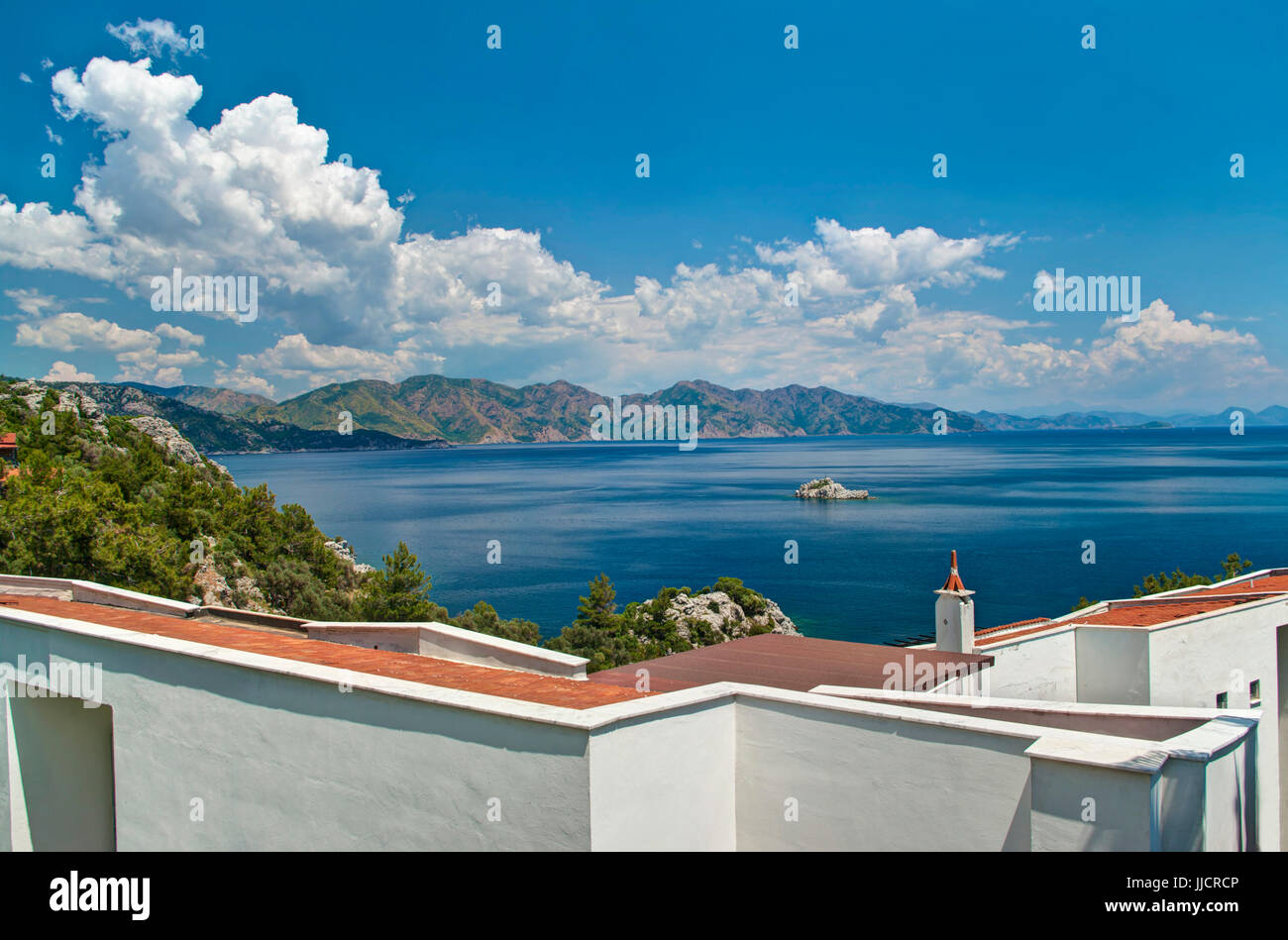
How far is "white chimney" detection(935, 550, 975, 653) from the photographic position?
41.4 feet

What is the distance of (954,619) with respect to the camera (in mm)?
12789

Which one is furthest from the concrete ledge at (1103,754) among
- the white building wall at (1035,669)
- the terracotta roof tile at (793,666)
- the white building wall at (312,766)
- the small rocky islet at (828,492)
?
the small rocky islet at (828,492)

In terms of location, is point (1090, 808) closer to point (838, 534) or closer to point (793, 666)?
point (793, 666)

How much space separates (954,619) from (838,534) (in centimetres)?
6648

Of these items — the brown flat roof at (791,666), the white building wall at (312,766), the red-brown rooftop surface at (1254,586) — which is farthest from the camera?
the red-brown rooftop surface at (1254,586)

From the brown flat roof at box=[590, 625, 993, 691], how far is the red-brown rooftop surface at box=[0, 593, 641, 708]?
2.03 meters

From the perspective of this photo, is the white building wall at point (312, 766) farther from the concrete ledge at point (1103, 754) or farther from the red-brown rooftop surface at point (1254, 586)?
the red-brown rooftop surface at point (1254, 586)

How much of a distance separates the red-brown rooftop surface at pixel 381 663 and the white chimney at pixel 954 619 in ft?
23.8

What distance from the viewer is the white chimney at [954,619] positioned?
1263 cm

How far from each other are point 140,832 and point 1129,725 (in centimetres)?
852

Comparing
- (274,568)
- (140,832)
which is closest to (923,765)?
(140,832)

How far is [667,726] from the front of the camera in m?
5.69

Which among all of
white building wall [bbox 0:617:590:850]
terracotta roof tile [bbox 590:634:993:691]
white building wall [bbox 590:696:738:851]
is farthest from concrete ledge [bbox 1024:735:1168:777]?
terracotta roof tile [bbox 590:634:993:691]
